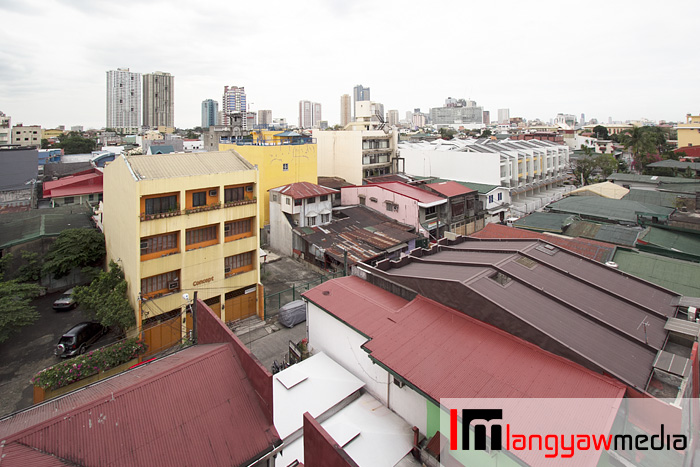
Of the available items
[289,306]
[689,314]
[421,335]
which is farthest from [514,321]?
[289,306]

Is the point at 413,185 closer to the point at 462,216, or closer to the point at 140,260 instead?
the point at 462,216

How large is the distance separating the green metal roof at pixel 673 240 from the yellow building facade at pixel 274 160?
2966 cm

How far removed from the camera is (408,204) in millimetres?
35031

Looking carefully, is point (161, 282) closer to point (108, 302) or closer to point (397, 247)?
point (108, 302)

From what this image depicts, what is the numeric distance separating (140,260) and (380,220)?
70.7ft

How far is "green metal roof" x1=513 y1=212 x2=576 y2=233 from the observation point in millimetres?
27203

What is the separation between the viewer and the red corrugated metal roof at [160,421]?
7.96 m

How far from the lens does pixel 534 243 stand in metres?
17.4

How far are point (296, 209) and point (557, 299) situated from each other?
2324cm

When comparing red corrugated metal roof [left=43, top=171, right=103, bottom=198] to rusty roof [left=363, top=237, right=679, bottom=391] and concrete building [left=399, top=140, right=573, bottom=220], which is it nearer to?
concrete building [left=399, top=140, right=573, bottom=220]

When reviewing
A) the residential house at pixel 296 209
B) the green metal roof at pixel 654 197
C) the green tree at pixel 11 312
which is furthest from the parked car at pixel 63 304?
the green metal roof at pixel 654 197

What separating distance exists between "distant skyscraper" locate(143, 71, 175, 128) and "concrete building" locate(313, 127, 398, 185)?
350 ft

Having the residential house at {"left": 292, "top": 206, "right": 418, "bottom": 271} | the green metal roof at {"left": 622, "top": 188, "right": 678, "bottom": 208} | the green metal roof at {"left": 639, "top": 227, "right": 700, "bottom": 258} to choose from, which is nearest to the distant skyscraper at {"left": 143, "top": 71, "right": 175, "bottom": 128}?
the residential house at {"left": 292, "top": 206, "right": 418, "bottom": 271}

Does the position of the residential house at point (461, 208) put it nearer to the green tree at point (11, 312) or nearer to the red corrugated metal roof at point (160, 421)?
the red corrugated metal roof at point (160, 421)
